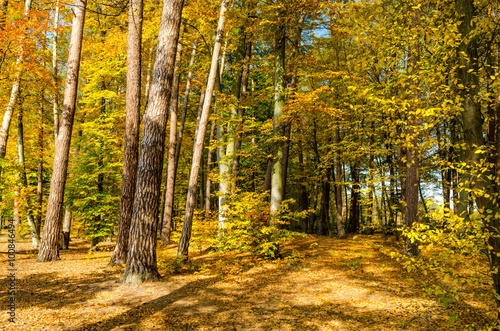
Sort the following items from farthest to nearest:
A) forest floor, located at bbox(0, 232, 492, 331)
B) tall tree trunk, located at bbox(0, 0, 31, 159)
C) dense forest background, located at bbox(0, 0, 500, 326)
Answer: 1. tall tree trunk, located at bbox(0, 0, 31, 159)
2. forest floor, located at bbox(0, 232, 492, 331)
3. dense forest background, located at bbox(0, 0, 500, 326)

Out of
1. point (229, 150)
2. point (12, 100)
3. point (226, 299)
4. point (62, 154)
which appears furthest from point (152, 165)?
point (12, 100)

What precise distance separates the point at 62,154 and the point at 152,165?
4618 millimetres

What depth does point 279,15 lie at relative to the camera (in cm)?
905

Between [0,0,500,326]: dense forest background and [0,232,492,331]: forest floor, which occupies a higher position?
[0,0,500,326]: dense forest background

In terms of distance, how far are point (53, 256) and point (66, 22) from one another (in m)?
11.9

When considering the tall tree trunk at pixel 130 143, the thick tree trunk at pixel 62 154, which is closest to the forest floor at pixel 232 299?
the thick tree trunk at pixel 62 154

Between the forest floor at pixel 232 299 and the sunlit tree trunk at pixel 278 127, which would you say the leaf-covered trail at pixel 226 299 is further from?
the sunlit tree trunk at pixel 278 127

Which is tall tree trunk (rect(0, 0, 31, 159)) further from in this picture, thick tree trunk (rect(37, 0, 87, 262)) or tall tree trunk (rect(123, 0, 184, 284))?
tall tree trunk (rect(123, 0, 184, 284))

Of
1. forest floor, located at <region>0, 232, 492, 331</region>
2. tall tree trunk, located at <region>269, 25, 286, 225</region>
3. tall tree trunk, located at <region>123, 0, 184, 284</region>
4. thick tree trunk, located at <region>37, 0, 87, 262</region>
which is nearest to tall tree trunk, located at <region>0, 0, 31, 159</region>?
thick tree trunk, located at <region>37, 0, 87, 262</region>

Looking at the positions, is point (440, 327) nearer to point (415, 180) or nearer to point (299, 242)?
point (415, 180)

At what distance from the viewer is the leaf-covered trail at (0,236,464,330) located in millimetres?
4355

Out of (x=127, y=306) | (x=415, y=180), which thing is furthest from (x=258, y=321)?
(x=415, y=180)

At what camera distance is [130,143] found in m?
8.14

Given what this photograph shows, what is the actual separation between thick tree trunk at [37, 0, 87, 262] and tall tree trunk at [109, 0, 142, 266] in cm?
218
